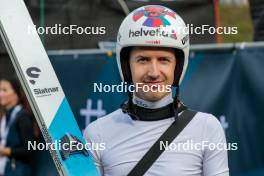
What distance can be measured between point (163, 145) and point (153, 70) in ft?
1.17

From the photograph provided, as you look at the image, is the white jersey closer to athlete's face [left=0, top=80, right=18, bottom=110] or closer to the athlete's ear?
the athlete's ear

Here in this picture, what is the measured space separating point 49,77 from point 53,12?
10.3 ft

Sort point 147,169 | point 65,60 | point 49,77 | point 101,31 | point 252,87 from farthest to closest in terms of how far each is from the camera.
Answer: point 101,31 < point 65,60 < point 252,87 < point 49,77 < point 147,169

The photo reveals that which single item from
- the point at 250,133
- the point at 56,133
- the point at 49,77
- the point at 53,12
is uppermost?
the point at 53,12

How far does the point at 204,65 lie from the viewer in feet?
17.9

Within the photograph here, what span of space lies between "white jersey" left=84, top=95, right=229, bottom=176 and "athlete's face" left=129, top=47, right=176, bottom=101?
5.7 inches

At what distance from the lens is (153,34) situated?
11.3 ft

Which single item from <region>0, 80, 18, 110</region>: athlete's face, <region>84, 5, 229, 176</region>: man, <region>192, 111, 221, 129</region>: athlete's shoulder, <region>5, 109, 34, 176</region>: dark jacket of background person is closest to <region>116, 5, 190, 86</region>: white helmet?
<region>84, 5, 229, 176</region>: man

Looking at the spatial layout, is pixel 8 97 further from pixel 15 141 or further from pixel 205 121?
pixel 205 121

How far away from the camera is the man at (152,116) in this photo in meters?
3.33

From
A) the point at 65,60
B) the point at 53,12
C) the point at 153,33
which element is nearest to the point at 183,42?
the point at 153,33

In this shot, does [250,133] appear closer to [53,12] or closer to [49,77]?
[49,77]

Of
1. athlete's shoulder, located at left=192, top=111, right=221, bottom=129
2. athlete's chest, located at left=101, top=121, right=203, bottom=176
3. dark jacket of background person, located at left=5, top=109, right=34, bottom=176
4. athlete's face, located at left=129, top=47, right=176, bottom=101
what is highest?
athlete's face, located at left=129, top=47, right=176, bottom=101

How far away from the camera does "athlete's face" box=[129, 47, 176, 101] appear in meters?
3.40
